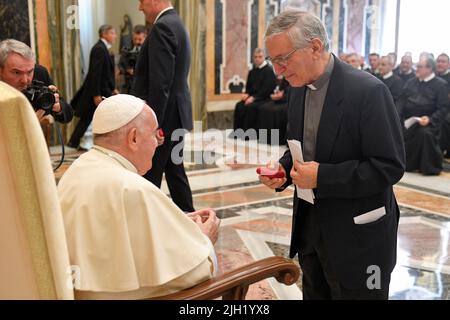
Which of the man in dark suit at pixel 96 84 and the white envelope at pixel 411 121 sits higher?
the man in dark suit at pixel 96 84

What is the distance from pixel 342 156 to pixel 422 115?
6241 mm

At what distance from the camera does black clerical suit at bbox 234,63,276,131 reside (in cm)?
1027

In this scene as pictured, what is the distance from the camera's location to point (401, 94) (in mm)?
8195

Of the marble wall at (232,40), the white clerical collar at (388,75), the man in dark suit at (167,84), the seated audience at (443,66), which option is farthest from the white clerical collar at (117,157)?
the marble wall at (232,40)

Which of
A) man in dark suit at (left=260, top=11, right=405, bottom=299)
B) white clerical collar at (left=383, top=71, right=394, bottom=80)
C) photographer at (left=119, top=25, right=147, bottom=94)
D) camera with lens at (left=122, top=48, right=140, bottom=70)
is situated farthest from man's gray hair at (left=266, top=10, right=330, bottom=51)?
white clerical collar at (left=383, top=71, right=394, bottom=80)

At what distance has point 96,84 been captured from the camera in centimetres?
803

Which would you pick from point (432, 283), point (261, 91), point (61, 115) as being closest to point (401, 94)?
point (261, 91)

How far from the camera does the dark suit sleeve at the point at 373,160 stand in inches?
77.4

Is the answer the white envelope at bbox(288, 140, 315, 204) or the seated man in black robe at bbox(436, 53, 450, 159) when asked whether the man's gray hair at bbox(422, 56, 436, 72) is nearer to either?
the seated man in black robe at bbox(436, 53, 450, 159)

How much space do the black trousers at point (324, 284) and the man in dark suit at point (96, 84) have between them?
617cm

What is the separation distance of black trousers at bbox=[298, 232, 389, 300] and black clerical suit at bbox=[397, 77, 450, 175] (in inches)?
204

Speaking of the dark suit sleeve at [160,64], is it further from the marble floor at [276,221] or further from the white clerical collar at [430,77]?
the white clerical collar at [430,77]

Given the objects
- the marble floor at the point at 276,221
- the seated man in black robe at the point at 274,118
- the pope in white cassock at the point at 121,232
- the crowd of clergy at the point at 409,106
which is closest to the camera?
the pope in white cassock at the point at 121,232

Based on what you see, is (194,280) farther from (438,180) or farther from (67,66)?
(67,66)
